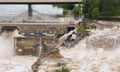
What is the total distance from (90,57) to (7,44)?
52.8 ft

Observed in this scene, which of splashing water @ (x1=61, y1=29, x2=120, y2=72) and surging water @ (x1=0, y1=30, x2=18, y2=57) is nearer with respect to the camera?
splashing water @ (x1=61, y1=29, x2=120, y2=72)

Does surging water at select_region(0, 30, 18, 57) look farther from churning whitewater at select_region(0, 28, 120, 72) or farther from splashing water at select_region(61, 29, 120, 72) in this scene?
splashing water at select_region(61, 29, 120, 72)

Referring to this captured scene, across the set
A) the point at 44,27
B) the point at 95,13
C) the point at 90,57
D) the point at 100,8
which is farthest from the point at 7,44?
the point at 100,8

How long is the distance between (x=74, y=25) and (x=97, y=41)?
13570 millimetres

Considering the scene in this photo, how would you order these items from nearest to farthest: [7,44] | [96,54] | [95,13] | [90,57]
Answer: [90,57] → [96,54] → [7,44] → [95,13]

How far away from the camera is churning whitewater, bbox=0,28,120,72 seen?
1182 inches

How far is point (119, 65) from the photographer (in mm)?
29766

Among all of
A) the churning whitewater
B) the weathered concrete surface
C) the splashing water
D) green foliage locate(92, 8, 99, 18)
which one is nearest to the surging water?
the churning whitewater

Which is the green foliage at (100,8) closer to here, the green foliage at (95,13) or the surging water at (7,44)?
the green foliage at (95,13)

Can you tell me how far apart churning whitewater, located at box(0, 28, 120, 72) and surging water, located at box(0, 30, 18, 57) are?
9.4 inches

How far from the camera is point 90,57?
33.3 metres

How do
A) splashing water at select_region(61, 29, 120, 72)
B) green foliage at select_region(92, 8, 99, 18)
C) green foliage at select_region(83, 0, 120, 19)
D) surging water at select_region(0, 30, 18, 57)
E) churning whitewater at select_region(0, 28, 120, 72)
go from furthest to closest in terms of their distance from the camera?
1. green foliage at select_region(83, 0, 120, 19)
2. green foliage at select_region(92, 8, 99, 18)
3. surging water at select_region(0, 30, 18, 57)
4. churning whitewater at select_region(0, 28, 120, 72)
5. splashing water at select_region(61, 29, 120, 72)

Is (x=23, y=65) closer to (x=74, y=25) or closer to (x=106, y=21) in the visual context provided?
(x=74, y=25)

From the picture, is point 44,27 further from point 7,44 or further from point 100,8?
point 100,8
